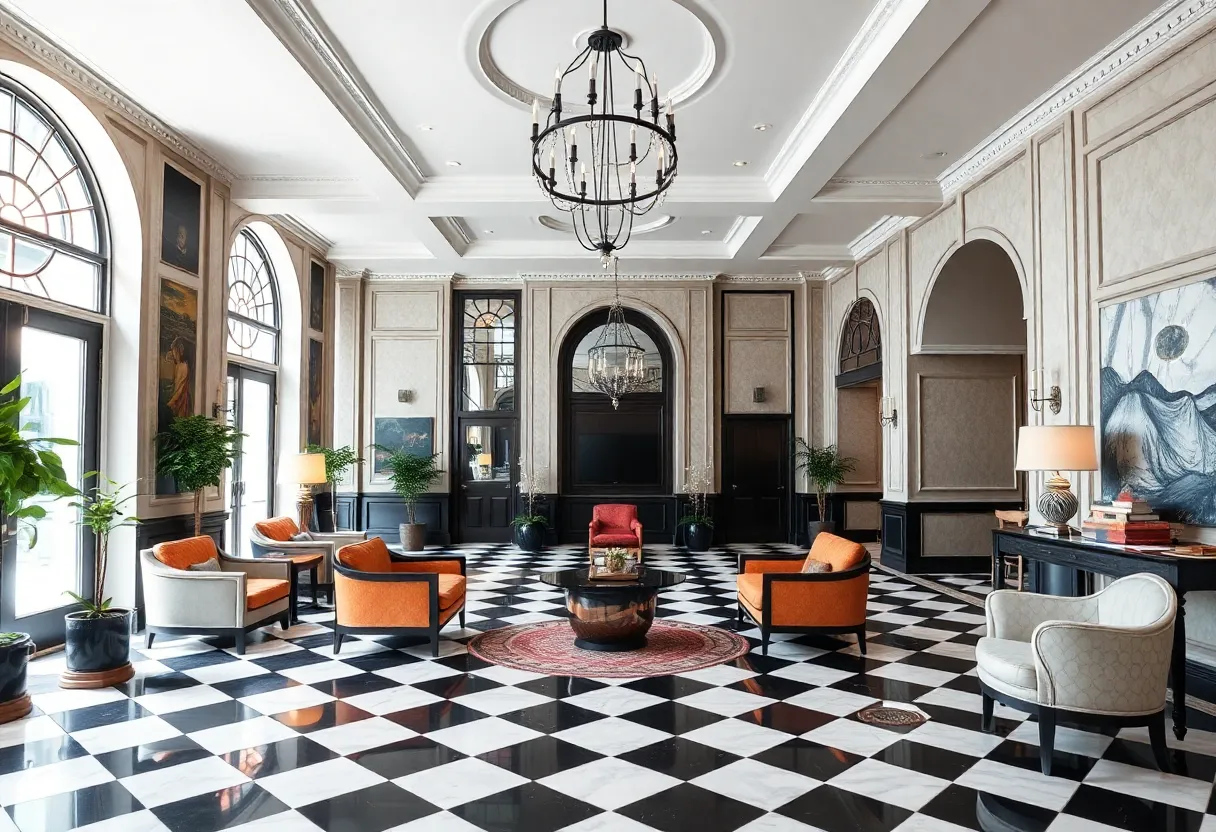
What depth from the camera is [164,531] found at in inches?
267

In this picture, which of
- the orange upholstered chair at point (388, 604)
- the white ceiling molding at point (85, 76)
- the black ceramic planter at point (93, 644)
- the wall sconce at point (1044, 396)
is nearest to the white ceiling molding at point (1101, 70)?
the wall sconce at point (1044, 396)

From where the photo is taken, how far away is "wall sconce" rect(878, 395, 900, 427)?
30.3 ft

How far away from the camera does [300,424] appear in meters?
10.2

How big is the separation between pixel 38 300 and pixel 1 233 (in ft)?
1.60

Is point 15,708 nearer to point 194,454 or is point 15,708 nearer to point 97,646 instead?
point 97,646

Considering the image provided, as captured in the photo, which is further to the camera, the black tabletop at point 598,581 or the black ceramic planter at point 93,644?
the black tabletop at point 598,581

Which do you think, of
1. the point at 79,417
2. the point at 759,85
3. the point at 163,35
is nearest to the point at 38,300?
the point at 79,417

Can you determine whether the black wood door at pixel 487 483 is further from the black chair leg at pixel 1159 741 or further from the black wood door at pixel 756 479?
the black chair leg at pixel 1159 741

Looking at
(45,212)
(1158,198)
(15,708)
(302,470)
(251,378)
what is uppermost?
(45,212)

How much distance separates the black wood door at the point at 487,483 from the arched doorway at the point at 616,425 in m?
0.83

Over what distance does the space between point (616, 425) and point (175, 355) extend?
6408mm

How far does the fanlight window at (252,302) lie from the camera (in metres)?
8.83

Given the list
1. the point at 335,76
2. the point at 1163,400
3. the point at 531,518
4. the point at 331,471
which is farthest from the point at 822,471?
the point at 335,76

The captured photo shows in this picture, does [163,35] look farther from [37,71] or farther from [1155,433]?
[1155,433]
